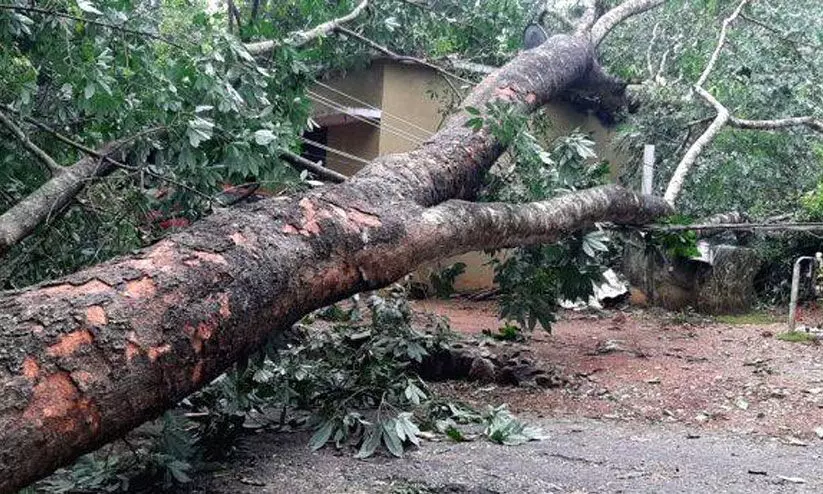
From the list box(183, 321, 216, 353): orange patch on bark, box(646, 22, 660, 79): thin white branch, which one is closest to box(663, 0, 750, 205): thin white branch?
box(646, 22, 660, 79): thin white branch

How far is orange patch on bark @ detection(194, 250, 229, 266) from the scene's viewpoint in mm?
2640

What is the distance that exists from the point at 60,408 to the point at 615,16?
7751mm

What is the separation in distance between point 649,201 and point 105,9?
178 inches

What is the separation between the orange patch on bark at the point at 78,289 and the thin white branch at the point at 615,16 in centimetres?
671

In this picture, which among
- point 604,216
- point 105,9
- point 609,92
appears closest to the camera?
point 105,9

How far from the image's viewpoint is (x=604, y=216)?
5805 mm

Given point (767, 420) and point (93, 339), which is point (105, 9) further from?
point (767, 420)

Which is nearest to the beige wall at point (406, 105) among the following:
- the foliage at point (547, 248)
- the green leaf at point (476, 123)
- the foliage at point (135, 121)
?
the foliage at point (547, 248)

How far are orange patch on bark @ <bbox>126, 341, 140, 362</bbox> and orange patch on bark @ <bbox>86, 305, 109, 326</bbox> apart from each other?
0.29 feet

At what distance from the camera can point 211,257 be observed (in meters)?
2.67

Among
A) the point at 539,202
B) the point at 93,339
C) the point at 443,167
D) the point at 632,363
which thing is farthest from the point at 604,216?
the point at 93,339

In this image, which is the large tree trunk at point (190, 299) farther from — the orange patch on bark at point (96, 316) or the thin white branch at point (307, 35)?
the thin white branch at point (307, 35)

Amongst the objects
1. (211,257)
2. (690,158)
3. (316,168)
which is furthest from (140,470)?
(690,158)

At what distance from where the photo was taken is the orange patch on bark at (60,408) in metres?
1.97
